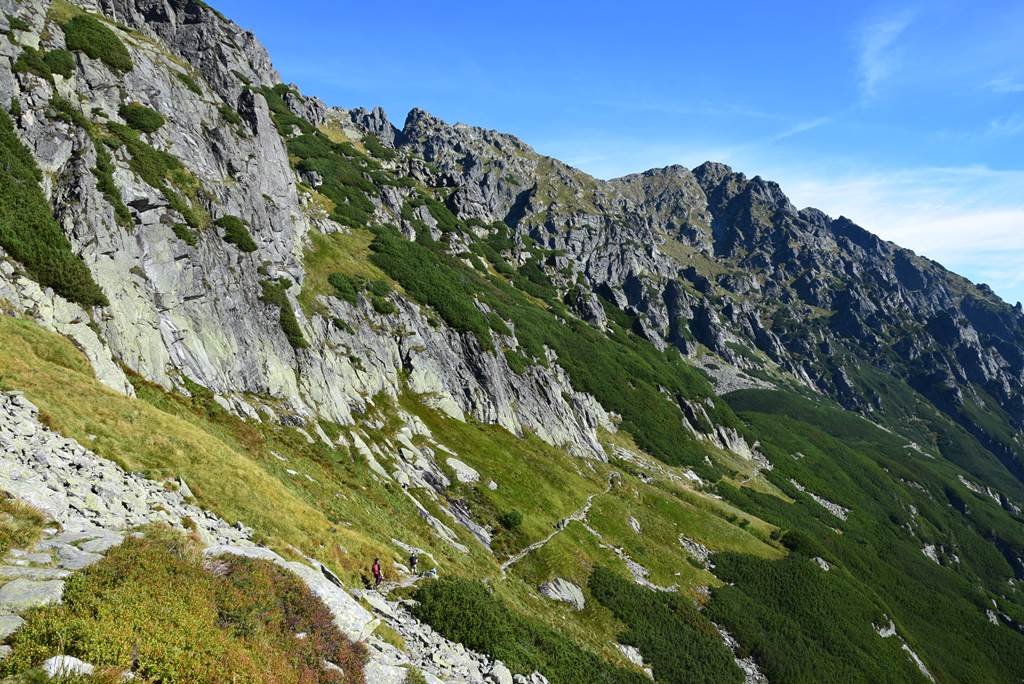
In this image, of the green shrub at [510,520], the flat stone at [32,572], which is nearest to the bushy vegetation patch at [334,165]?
the green shrub at [510,520]

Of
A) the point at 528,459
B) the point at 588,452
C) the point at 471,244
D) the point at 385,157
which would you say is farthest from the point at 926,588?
the point at 385,157

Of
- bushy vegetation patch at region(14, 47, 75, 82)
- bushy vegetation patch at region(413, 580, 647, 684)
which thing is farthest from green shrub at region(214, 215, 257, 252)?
bushy vegetation patch at region(413, 580, 647, 684)

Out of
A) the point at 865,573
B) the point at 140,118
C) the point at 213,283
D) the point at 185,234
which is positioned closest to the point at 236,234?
the point at 185,234

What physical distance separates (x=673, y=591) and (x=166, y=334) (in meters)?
55.2

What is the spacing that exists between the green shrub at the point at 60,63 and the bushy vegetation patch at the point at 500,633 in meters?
58.5

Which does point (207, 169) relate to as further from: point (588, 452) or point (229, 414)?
point (588, 452)

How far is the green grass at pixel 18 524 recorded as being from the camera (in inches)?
496

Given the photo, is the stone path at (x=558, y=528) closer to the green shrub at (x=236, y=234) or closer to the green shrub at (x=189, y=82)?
the green shrub at (x=236, y=234)

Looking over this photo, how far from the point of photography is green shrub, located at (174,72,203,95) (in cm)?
7000

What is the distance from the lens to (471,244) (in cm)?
16038

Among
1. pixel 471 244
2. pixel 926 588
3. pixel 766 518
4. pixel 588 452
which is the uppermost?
pixel 471 244

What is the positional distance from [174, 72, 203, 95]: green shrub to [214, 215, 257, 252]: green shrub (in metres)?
27.1

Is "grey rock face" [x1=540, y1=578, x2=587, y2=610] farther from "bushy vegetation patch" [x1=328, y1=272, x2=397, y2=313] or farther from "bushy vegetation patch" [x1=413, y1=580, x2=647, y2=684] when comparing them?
"bushy vegetation patch" [x1=328, y1=272, x2=397, y2=313]

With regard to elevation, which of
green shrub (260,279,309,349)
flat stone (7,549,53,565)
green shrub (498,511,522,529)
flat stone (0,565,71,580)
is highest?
green shrub (260,279,309,349)
